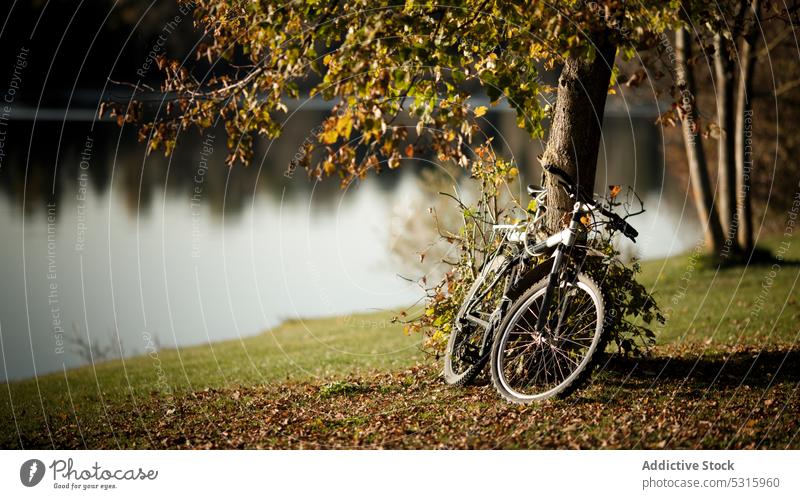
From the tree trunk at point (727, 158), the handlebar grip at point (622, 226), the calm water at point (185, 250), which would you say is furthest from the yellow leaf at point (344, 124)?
the tree trunk at point (727, 158)

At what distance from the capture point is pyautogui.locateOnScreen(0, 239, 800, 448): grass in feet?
18.4

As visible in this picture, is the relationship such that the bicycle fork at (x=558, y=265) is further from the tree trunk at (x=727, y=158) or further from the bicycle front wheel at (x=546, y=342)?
the tree trunk at (x=727, y=158)

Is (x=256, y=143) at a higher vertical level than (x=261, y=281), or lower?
higher

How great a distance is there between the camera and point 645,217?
66.4ft

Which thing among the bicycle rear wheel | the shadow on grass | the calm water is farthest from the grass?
the calm water

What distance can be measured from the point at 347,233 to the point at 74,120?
76.4 feet

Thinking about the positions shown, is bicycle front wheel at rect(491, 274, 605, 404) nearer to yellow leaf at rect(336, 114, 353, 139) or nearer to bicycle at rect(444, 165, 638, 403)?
bicycle at rect(444, 165, 638, 403)

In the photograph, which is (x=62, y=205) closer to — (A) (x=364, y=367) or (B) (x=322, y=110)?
(A) (x=364, y=367)

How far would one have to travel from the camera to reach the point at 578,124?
263 inches

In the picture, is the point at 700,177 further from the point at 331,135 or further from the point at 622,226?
the point at 331,135

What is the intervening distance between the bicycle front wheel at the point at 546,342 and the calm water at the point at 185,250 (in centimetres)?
563

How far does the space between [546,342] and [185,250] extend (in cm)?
1468
